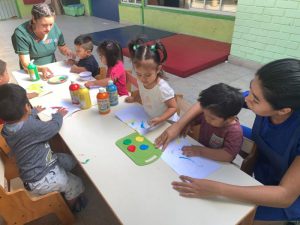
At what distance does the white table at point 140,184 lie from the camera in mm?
769

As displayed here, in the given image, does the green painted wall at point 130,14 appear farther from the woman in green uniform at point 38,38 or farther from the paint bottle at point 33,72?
the paint bottle at point 33,72

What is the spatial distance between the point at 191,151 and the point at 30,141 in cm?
75

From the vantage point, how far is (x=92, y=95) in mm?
1560

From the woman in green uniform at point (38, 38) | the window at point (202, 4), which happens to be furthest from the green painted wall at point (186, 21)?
the woman in green uniform at point (38, 38)

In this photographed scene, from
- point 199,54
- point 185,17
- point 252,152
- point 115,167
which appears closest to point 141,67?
point 115,167

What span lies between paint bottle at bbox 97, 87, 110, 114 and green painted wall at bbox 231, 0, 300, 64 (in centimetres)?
252

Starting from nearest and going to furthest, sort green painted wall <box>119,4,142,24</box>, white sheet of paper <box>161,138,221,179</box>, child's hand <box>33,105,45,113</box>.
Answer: white sheet of paper <box>161,138,221,179</box> → child's hand <box>33,105,45,113</box> → green painted wall <box>119,4,142,24</box>

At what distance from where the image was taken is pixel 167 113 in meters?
1.25

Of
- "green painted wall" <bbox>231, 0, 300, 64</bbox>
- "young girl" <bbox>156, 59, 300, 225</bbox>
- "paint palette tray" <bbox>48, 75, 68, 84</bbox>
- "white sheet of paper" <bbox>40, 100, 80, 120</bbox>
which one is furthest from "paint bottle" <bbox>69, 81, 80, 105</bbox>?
"green painted wall" <bbox>231, 0, 300, 64</bbox>

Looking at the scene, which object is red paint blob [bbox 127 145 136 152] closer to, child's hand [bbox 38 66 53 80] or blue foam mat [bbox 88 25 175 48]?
child's hand [bbox 38 66 53 80]

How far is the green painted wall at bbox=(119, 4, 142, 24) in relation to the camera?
17.8 ft

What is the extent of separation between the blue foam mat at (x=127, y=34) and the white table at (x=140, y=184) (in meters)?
3.43

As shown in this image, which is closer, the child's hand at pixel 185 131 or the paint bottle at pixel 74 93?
the child's hand at pixel 185 131

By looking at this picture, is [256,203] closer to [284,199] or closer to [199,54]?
[284,199]
